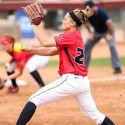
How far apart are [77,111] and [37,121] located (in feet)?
3.15

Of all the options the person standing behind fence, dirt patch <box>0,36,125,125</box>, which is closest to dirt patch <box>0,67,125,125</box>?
dirt patch <box>0,36,125,125</box>

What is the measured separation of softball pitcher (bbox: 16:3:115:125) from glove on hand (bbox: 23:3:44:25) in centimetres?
7

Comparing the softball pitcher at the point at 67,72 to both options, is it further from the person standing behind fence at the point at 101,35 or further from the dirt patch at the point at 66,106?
the person standing behind fence at the point at 101,35

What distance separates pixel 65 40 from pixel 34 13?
1.65 feet

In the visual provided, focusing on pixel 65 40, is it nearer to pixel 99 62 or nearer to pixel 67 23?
pixel 67 23

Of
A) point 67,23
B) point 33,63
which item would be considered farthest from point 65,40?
point 33,63

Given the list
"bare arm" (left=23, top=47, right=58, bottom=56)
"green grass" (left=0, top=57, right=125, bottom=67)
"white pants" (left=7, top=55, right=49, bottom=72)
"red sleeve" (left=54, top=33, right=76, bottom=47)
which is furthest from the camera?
"green grass" (left=0, top=57, right=125, bottom=67)

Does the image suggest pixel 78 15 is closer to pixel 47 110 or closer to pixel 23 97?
pixel 47 110

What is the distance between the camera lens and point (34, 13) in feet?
22.2

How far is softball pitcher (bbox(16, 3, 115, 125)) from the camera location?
263 inches

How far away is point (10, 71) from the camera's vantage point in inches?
416

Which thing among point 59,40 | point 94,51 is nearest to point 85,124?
point 59,40

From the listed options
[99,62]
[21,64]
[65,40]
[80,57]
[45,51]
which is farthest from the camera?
[99,62]

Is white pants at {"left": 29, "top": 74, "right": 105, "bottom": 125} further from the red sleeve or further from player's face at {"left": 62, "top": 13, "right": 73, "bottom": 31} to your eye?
player's face at {"left": 62, "top": 13, "right": 73, "bottom": 31}
